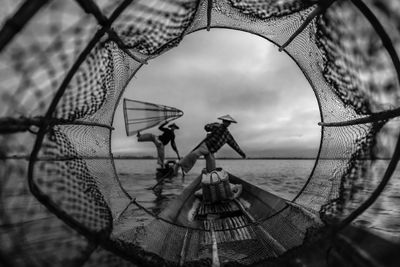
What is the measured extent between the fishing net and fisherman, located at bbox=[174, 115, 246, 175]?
8.40 ft

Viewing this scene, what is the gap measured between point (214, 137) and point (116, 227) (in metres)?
3.73

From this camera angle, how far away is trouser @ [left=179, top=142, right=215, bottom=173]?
20.6 ft

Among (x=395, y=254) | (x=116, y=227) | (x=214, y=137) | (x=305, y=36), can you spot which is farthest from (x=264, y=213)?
(x=395, y=254)

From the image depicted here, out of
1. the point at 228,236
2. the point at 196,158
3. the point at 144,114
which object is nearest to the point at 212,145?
the point at 196,158

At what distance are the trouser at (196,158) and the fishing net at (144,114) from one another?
2.50 meters

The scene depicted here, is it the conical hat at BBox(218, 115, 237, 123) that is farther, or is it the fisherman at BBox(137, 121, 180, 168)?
the fisherman at BBox(137, 121, 180, 168)

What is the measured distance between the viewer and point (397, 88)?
1820 millimetres

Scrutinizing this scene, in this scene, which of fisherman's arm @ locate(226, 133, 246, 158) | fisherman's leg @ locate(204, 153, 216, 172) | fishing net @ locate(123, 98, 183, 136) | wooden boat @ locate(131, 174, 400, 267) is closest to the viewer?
wooden boat @ locate(131, 174, 400, 267)

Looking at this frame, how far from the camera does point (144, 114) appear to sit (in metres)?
8.77

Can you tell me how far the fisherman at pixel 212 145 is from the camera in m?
6.34

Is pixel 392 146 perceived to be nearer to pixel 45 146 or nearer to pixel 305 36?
pixel 305 36

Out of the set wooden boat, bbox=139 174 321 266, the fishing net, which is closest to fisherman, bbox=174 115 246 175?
wooden boat, bbox=139 174 321 266

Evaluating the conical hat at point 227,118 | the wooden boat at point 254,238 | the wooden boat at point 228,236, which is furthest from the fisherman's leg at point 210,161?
the wooden boat at point 228,236

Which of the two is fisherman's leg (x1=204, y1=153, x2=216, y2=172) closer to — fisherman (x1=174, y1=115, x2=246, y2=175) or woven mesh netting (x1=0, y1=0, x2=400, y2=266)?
fisherman (x1=174, y1=115, x2=246, y2=175)
